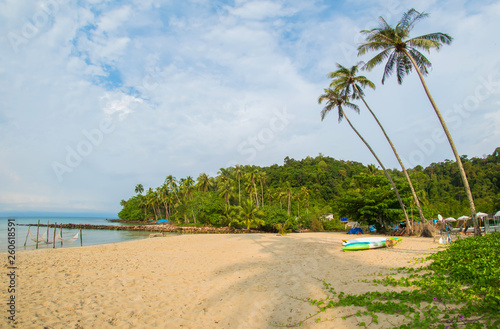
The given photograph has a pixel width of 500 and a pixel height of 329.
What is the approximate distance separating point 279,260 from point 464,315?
8623 mm

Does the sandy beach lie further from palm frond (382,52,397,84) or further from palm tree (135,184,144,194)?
palm tree (135,184,144,194)

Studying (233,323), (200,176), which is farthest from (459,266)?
(200,176)

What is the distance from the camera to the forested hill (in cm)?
2725

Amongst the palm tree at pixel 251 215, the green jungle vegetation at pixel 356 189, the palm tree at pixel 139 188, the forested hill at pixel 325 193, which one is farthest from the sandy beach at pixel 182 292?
the palm tree at pixel 139 188

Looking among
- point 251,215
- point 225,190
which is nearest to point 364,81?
point 251,215

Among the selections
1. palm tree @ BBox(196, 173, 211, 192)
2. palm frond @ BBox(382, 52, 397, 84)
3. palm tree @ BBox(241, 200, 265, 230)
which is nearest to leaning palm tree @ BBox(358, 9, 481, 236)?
palm frond @ BBox(382, 52, 397, 84)

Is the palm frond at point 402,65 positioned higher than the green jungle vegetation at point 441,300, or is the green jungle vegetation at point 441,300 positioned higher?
the palm frond at point 402,65

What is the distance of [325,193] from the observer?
67.4 meters

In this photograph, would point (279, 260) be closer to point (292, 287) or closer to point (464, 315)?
point (292, 287)

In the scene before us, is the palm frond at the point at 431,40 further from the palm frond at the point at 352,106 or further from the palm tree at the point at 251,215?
the palm tree at the point at 251,215

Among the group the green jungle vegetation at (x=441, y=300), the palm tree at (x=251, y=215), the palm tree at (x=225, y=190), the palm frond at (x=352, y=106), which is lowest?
the palm tree at (x=251, y=215)

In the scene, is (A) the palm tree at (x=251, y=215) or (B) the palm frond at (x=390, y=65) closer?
(B) the palm frond at (x=390, y=65)

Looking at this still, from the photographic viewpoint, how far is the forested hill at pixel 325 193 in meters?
27.2

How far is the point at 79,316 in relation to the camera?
5.39 metres
